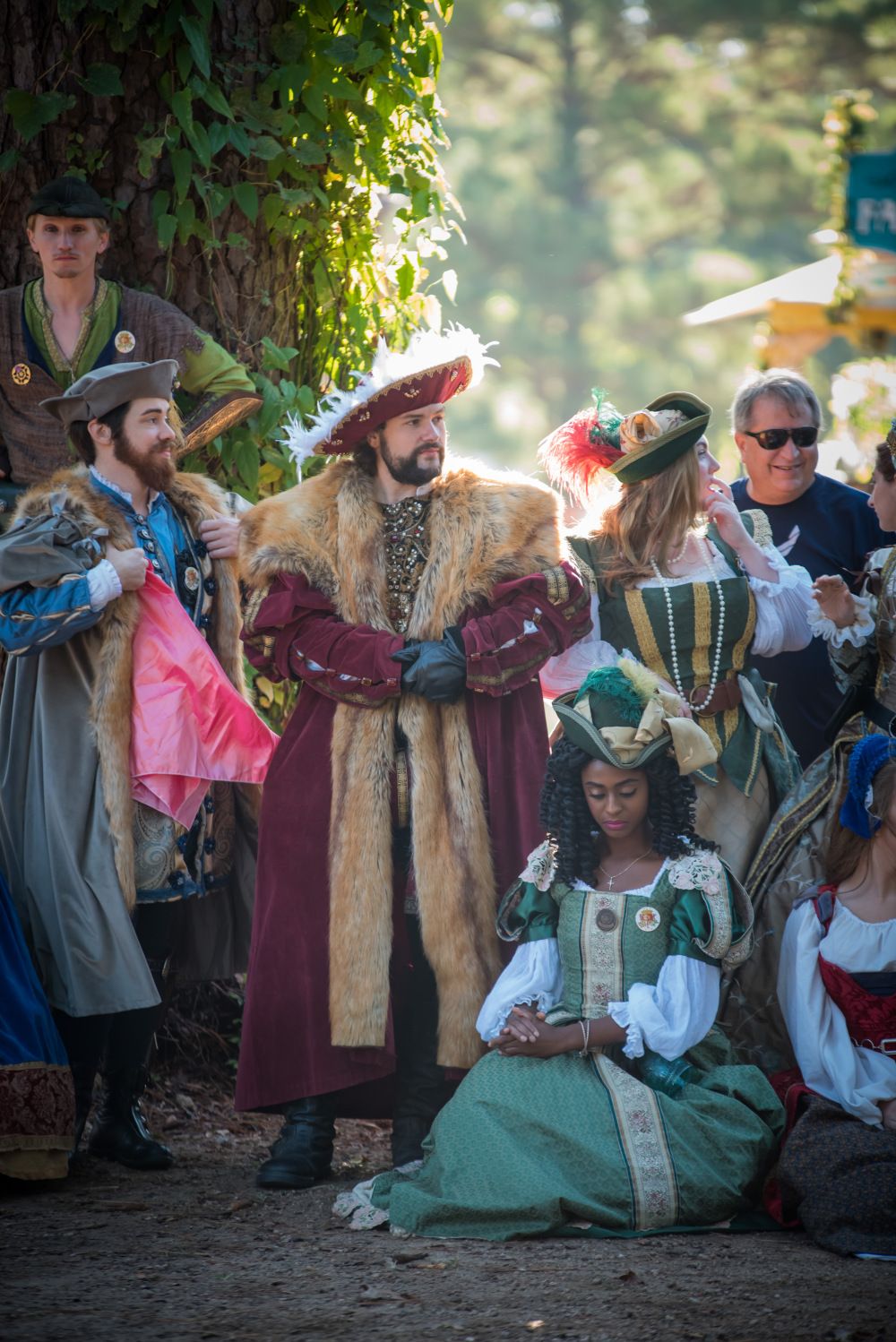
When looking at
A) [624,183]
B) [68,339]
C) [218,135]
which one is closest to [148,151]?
[218,135]

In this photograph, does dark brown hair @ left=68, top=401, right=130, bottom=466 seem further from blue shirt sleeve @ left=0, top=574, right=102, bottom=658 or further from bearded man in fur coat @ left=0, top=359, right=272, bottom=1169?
blue shirt sleeve @ left=0, top=574, right=102, bottom=658

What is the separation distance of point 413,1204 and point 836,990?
1.09 metres

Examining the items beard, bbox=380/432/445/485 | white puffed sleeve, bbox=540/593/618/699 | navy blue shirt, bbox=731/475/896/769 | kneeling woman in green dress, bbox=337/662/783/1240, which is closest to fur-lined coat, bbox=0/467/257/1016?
beard, bbox=380/432/445/485

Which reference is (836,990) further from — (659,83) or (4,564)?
(659,83)

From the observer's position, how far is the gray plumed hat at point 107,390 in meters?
4.40

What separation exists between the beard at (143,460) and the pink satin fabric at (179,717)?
0.94 ft

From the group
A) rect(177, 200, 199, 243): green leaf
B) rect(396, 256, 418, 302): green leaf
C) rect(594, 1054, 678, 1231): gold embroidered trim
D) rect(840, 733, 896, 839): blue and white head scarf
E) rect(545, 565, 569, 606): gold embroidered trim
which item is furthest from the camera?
rect(396, 256, 418, 302): green leaf

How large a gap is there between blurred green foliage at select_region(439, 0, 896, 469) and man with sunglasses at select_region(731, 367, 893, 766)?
1915 cm

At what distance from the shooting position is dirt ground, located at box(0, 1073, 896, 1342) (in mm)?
3045

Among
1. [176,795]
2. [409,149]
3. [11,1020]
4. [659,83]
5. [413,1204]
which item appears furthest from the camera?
[659,83]

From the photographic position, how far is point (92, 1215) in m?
3.89

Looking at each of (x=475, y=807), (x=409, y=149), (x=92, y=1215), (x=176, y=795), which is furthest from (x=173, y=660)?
(x=409, y=149)

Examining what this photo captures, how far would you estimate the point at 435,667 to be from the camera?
13.7 feet

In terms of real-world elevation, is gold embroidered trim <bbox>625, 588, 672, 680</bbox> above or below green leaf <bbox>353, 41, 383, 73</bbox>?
below
